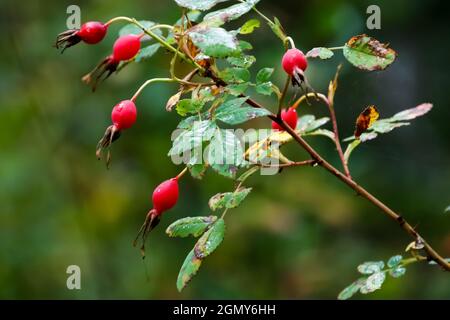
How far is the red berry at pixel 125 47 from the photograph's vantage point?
971 mm

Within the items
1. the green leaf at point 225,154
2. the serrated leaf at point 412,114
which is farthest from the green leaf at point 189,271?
the serrated leaf at point 412,114

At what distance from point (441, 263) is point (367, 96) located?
237 centimetres

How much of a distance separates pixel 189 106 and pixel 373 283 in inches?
15.9

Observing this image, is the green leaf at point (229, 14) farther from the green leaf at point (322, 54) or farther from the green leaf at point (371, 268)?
the green leaf at point (371, 268)

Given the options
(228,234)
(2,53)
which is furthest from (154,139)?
(2,53)

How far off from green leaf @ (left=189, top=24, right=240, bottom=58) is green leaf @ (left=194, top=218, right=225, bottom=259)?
274 millimetres

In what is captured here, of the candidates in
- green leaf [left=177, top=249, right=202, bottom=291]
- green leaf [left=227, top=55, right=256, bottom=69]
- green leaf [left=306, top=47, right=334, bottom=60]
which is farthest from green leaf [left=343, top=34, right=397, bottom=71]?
green leaf [left=177, top=249, right=202, bottom=291]

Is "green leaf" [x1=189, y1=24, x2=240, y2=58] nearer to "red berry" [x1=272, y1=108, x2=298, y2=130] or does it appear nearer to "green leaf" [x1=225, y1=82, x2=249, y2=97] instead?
"green leaf" [x1=225, y1=82, x2=249, y2=97]

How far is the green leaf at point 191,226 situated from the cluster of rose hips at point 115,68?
0.12 feet

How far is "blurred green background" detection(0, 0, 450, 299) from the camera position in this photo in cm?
269

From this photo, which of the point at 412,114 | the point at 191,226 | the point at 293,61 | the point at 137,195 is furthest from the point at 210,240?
the point at 137,195

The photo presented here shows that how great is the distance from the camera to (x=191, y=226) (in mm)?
980

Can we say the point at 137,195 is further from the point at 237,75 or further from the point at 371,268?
the point at 237,75
